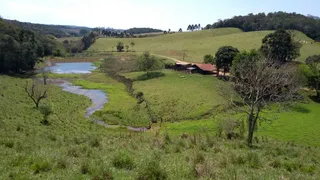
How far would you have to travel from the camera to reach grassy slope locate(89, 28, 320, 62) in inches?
4751

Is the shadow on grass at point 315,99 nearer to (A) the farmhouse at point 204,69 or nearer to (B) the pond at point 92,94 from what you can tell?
(A) the farmhouse at point 204,69

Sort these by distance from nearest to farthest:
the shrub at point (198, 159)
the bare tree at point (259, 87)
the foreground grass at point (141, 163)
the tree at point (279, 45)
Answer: the foreground grass at point (141, 163)
the shrub at point (198, 159)
the bare tree at point (259, 87)
the tree at point (279, 45)

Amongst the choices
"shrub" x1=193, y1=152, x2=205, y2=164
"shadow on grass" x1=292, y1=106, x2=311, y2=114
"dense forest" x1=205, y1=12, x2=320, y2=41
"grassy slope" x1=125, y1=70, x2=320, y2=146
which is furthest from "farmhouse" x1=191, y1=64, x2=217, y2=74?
"dense forest" x1=205, y1=12, x2=320, y2=41

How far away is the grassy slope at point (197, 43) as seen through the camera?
12069cm

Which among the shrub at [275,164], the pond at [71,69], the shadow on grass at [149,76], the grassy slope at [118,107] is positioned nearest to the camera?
the shrub at [275,164]

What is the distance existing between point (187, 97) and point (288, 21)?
415 feet

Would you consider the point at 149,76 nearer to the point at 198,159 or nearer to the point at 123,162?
the point at 198,159

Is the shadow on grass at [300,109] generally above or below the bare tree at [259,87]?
below

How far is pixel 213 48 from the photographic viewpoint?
132250 mm

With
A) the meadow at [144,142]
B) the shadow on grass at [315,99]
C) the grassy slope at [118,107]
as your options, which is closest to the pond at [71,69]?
the meadow at [144,142]

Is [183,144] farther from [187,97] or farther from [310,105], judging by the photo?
[310,105]

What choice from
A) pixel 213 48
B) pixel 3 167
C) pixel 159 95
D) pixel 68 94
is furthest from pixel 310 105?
pixel 213 48

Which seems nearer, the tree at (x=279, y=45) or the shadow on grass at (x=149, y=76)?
the tree at (x=279, y=45)

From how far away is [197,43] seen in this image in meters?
150
